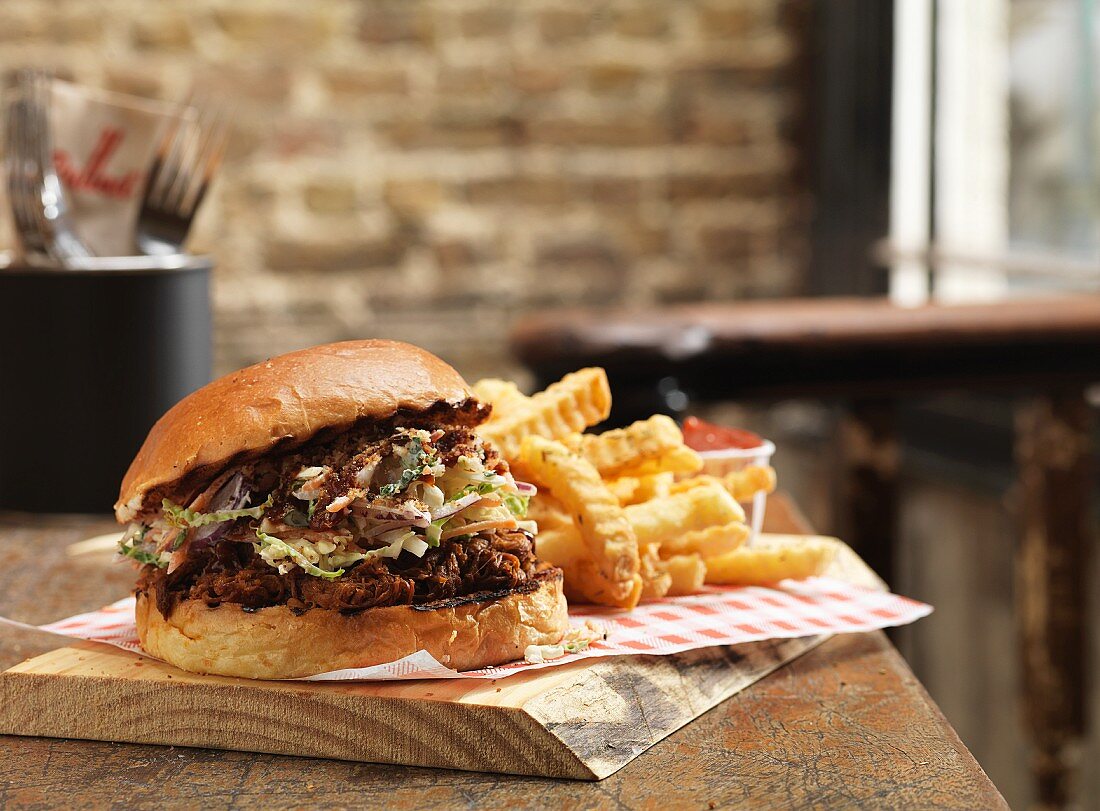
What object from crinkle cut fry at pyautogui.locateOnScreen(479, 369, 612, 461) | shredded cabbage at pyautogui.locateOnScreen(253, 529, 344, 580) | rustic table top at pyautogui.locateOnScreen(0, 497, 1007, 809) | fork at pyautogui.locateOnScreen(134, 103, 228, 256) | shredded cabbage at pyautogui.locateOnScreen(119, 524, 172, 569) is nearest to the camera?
rustic table top at pyautogui.locateOnScreen(0, 497, 1007, 809)

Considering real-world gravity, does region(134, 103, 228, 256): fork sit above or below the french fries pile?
above

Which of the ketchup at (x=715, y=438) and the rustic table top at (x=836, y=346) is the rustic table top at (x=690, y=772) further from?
the rustic table top at (x=836, y=346)

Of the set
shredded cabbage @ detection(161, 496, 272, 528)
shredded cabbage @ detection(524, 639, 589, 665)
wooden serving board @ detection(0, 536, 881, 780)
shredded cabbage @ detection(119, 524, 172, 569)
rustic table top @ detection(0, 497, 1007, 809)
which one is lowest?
rustic table top @ detection(0, 497, 1007, 809)

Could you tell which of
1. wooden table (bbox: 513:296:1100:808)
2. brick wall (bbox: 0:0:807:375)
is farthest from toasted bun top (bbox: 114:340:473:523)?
brick wall (bbox: 0:0:807:375)

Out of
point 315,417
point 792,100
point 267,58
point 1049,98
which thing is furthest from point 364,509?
point 792,100

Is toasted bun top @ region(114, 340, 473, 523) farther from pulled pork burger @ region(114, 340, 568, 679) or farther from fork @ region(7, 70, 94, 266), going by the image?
fork @ region(7, 70, 94, 266)

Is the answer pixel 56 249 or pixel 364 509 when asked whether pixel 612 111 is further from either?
pixel 364 509
